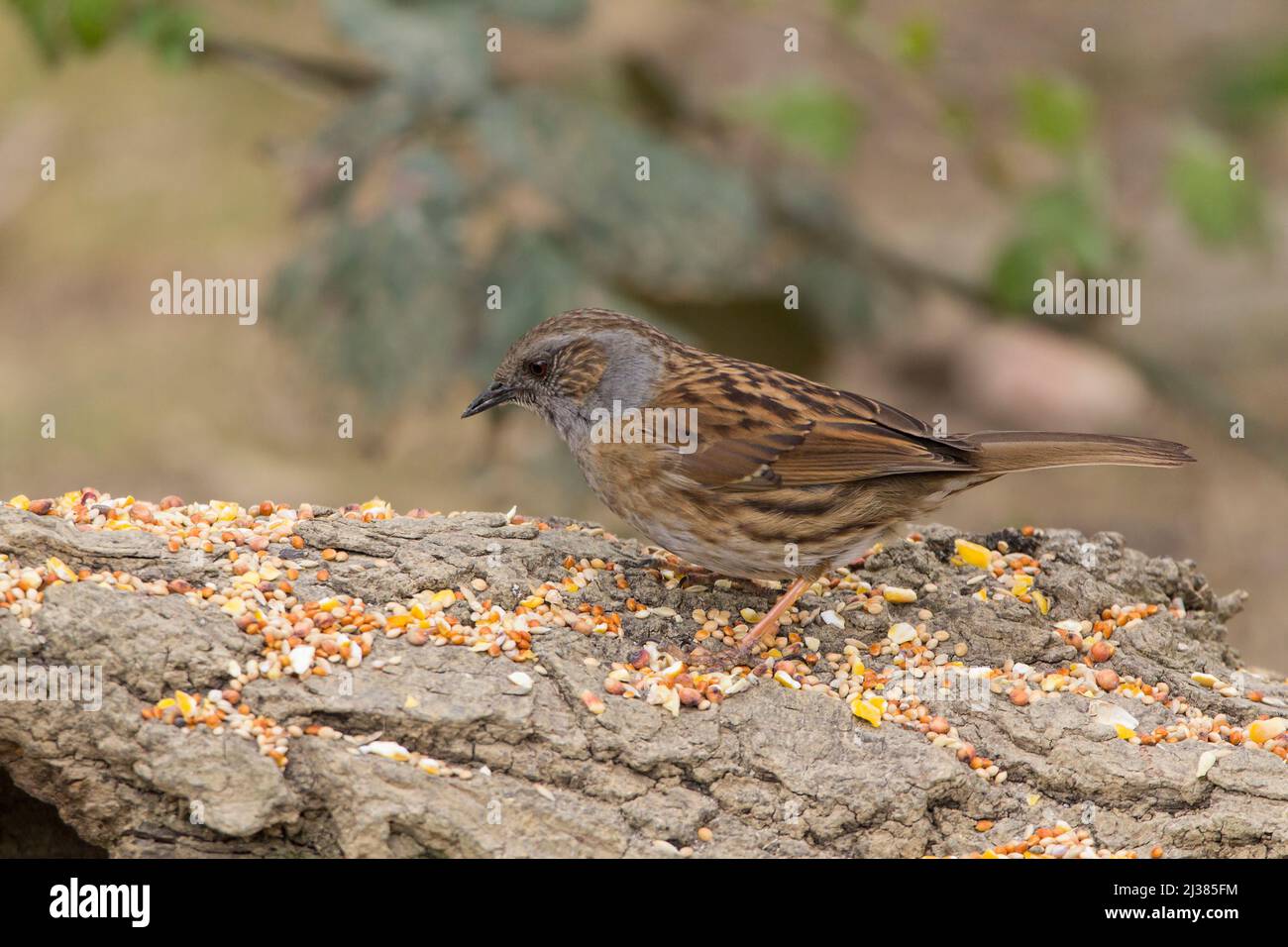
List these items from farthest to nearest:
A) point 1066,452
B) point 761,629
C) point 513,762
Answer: point 1066,452
point 761,629
point 513,762

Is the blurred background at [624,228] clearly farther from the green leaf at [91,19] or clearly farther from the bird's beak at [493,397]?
the bird's beak at [493,397]

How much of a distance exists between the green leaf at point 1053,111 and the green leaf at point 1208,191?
1.61 feet

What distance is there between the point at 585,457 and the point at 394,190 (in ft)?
7.89

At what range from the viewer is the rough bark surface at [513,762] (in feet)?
12.2

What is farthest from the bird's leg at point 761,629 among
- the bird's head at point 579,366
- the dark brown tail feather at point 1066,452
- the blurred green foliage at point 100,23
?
the blurred green foliage at point 100,23

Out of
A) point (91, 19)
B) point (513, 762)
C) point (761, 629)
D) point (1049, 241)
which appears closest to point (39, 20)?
point (91, 19)

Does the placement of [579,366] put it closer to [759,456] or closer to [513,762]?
[759,456]

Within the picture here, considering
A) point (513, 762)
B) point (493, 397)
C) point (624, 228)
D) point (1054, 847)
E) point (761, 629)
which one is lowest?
point (1054, 847)

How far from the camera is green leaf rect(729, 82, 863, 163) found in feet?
24.1

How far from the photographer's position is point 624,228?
7.46 meters

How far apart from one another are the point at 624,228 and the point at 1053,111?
2.04 m

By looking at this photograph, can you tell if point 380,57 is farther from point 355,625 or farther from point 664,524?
point 355,625
